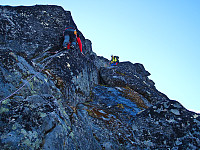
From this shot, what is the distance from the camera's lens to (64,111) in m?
6.95

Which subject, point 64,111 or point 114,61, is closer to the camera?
point 64,111

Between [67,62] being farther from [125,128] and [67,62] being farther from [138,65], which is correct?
[138,65]

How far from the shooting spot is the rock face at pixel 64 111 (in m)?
4.91

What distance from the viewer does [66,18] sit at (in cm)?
1897

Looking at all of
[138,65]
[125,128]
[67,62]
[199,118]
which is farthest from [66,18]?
[138,65]

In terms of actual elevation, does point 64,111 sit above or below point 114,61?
below

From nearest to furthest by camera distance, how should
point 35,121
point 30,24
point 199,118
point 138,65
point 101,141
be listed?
point 35,121, point 199,118, point 101,141, point 30,24, point 138,65

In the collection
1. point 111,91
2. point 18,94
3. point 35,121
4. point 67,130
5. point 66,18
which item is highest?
point 66,18

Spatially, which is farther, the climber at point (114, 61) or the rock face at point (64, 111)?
the climber at point (114, 61)

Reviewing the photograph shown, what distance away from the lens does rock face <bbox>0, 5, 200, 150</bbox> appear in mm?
4910

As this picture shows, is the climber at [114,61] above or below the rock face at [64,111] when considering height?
above

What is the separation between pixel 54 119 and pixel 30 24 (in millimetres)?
14587

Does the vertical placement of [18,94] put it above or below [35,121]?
above

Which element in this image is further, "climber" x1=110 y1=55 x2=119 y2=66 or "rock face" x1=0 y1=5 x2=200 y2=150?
"climber" x1=110 y1=55 x2=119 y2=66
